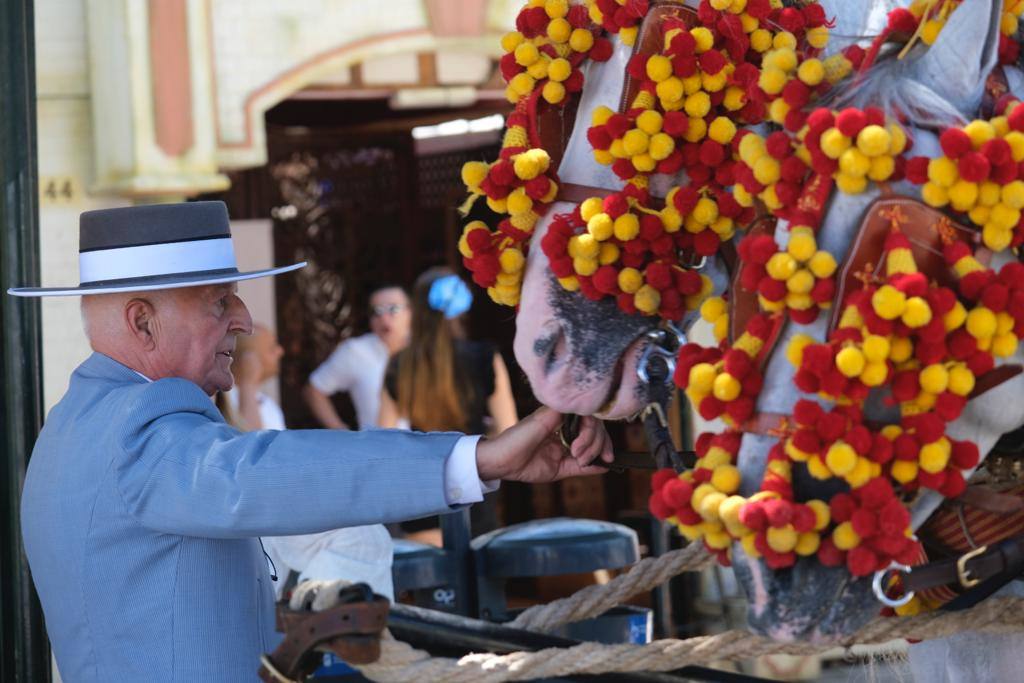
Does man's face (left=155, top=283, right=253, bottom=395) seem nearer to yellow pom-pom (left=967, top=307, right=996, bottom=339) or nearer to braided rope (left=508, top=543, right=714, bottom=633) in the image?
braided rope (left=508, top=543, right=714, bottom=633)

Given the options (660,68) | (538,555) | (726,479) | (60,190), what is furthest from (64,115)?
(726,479)

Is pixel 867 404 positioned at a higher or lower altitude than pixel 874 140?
lower

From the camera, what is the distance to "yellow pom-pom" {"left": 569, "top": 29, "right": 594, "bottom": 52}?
5.88ft

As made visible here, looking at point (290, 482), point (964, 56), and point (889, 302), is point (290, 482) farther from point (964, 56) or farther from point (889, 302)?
point (964, 56)

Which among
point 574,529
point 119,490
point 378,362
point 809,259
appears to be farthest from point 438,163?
point 809,259

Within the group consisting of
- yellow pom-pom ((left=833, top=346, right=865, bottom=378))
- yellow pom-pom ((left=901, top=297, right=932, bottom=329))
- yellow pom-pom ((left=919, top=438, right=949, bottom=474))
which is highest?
yellow pom-pom ((left=901, top=297, right=932, bottom=329))

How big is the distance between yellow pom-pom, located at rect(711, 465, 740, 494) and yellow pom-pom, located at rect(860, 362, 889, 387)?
16 centimetres

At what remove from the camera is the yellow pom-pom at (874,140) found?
1.36m

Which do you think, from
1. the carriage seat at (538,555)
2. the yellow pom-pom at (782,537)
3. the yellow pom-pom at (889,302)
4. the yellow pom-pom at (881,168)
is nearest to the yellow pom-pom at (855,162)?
the yellow pom-pom at (881,168)

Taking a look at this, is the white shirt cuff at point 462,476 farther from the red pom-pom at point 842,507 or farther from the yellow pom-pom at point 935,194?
the yellow pom-pom at point 935,194

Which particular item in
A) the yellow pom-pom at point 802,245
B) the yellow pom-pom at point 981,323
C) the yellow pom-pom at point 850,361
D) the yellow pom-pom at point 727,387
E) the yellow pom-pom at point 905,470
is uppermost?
the yellow pom-pom at point 802,245

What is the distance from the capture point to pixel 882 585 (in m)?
1.44

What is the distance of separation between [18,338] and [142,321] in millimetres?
476

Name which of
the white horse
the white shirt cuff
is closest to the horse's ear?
the white horse
